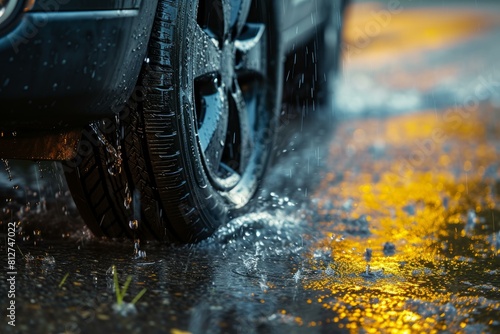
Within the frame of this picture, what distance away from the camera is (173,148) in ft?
8.59

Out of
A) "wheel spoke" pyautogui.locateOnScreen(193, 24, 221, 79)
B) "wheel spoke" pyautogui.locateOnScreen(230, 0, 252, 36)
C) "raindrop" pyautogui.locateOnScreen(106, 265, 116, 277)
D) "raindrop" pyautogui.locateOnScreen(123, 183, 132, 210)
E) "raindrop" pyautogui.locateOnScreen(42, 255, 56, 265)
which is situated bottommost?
"raindrop" pyautogui.locateOnScreen(106, 265, 116, 277)

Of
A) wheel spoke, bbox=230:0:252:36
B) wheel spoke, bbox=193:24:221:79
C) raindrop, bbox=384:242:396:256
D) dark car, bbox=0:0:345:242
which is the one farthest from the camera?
wheel spoke, bbox=230:0:252:36

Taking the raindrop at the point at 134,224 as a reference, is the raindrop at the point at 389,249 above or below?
below

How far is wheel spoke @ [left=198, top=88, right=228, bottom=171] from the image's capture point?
9.88 feet

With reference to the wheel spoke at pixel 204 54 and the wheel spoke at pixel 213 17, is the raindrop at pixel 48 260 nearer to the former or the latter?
the wheel spoke at pixel 204 54

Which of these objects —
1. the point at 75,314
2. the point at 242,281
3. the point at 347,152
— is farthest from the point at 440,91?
the point at 75,314

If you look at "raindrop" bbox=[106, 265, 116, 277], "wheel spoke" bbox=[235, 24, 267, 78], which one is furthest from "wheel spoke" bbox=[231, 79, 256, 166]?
"raindrop" bbox=[106, 265, 116, 277]

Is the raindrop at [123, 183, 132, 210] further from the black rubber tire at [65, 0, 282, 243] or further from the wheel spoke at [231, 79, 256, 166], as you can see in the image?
the wheel spoke at [231, 79, 256, 166]

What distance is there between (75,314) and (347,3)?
17.2ft

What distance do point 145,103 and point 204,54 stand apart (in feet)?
1.33

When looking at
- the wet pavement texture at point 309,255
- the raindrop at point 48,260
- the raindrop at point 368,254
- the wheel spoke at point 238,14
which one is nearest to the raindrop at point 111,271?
the wet pavement texture at point 309,255

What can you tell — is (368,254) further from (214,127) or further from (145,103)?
(145,103)

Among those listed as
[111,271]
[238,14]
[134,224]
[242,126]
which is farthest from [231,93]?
[111,271]

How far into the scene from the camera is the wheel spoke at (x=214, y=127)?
119 inches
